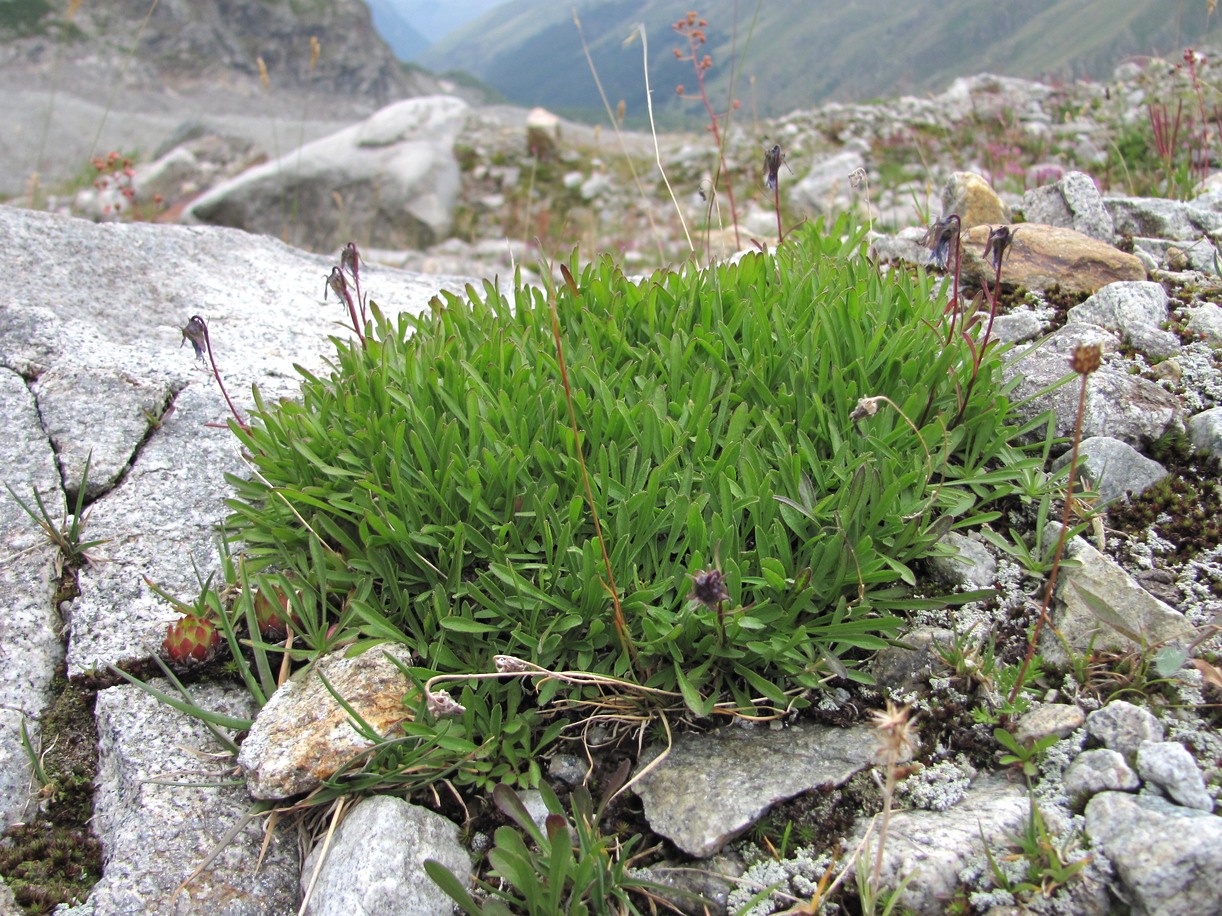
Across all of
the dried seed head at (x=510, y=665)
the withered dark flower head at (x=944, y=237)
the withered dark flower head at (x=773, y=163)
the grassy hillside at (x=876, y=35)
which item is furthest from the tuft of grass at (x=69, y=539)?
the grassy hillside at (x=876, y=35)

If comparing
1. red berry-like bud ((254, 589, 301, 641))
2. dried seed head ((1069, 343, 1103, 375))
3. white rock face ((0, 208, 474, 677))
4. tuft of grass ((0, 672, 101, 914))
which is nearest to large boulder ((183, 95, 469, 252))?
white rock face ((0, 208, 474, 677))

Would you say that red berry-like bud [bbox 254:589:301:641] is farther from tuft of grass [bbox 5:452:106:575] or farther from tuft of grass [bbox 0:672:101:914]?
tuft of grass [bbox 5:452:106:575]

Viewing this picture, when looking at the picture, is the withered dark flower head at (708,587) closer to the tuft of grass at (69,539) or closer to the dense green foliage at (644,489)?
the dense green foliage at (644,489)

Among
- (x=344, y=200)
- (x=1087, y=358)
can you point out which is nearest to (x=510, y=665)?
(x=1087, y=358)

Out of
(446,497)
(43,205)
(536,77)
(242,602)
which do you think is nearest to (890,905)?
(446,497)

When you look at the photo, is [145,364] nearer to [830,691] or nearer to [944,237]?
[830,691]

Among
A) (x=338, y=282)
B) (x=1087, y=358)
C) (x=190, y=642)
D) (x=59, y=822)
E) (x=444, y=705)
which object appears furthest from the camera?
(x=338, y=282)
